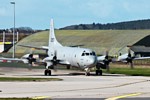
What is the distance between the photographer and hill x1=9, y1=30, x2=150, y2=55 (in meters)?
122

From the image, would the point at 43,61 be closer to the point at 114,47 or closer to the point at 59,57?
the point at 59,57

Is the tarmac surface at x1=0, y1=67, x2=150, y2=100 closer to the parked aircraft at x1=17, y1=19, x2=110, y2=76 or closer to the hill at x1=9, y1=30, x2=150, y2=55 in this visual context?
the parked aircraft at x1=17, y1=19, x2=110, y2=76

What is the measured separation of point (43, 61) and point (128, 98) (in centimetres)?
3435

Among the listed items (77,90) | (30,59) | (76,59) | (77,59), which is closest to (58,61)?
(76,59)

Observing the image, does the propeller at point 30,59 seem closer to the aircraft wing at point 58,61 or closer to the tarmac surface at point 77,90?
the aircraft wing at point 58,61

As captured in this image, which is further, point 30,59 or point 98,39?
point 98,39

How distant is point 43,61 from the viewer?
59.3 m

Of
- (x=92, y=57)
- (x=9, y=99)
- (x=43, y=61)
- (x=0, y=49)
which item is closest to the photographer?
(x=9, y=99)

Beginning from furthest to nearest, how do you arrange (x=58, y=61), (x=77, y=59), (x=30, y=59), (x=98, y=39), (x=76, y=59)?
1. (x=98, y=39)
2. (x=58, y=61)
3. (x=30, y=59)
4. (x=76, y=59)
5. (x=77, y=59)

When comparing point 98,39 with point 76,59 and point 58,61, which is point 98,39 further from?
point 76,59

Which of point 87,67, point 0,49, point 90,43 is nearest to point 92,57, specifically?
point 87,67

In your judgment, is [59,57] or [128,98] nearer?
[128,98]

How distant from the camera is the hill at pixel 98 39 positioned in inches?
4801

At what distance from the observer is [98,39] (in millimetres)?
131500
